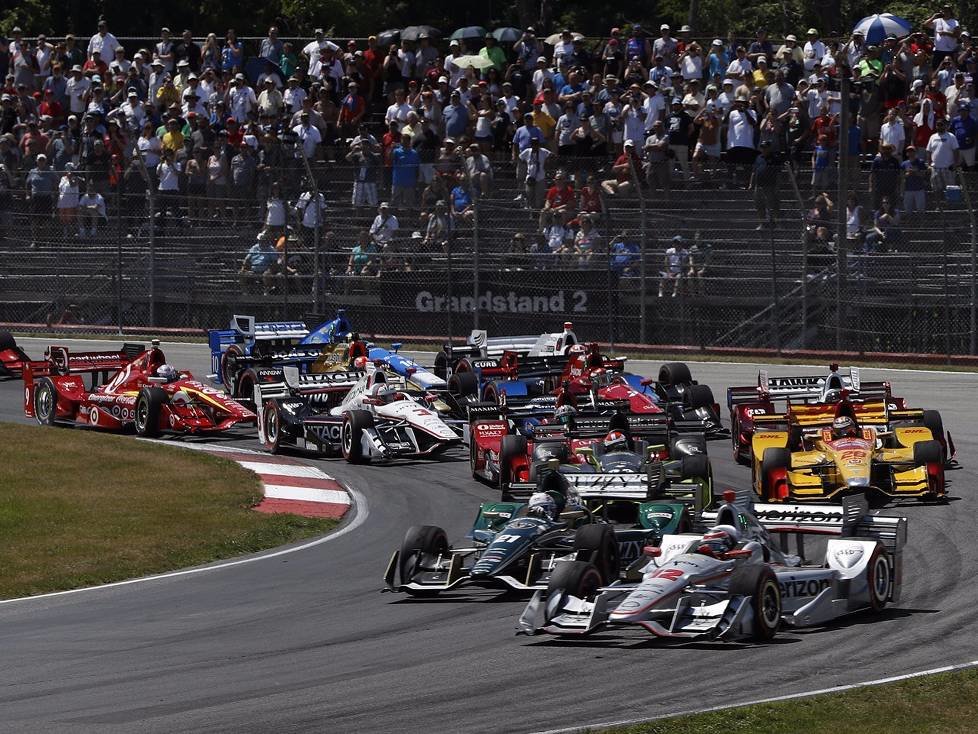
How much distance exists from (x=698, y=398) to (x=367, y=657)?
1113 centimetres

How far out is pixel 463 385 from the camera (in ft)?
74.2

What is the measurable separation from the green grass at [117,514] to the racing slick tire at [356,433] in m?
1.31

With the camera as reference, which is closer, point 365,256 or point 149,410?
point 149,410

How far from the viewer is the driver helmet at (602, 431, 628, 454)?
17125 millimetres

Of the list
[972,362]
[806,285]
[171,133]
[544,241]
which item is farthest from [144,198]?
[972,362]

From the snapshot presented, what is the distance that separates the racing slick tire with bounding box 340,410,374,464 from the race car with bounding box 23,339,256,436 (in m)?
2.07

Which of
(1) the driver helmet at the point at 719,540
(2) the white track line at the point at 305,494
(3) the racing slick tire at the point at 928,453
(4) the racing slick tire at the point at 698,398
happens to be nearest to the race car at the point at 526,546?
(1) the driver helmet at the point at 719,540

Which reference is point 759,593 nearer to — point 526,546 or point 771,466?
point 526,546

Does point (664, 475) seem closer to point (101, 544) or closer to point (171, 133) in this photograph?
point (101, 544)

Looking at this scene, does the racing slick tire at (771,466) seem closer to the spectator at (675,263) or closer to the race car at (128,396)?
the race car at (128,396)

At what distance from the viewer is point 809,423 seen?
17500 mm

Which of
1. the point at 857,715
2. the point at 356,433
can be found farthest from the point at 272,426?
the point at 857,715

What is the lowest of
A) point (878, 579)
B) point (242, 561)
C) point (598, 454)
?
point (242, 561)

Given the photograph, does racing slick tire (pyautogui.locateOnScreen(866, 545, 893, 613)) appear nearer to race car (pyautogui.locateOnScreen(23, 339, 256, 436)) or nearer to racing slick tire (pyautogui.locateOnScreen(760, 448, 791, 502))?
racing slick tire (pyautogui.locateOnScreen(760, 448, 791, 502))
